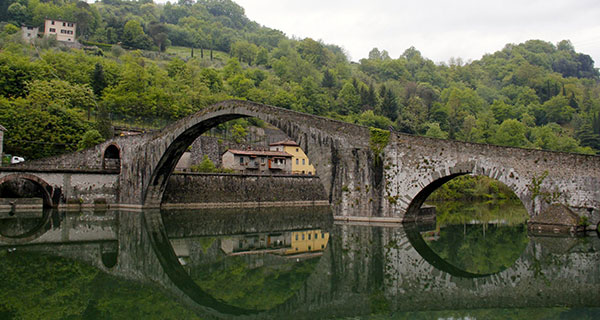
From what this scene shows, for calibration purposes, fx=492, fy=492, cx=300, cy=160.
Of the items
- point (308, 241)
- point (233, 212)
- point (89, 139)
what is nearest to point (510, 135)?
point (233, 212)

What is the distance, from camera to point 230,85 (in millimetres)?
79125

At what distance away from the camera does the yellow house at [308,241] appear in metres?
14.9

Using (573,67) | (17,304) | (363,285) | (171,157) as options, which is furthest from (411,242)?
(573,67)

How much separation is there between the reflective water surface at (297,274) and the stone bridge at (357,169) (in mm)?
1592

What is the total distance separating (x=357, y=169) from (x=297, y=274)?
10230mm

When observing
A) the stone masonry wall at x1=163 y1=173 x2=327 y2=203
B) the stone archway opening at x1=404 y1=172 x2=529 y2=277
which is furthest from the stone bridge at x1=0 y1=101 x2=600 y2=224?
the stone masonry wall at x1=163 y1=173 x2=327 y2=203

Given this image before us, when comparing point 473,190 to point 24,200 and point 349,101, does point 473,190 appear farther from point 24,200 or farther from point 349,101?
point 349,101

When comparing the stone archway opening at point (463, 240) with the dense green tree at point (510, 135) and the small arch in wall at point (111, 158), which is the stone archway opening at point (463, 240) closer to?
the small arch in wall at point (111, 158)

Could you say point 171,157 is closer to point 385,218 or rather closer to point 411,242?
point 385,218

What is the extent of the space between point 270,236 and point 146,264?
21.3 ft

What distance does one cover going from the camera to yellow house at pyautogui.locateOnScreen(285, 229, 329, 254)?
14919 mm

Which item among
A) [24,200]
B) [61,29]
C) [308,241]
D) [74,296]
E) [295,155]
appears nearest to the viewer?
[74,296]

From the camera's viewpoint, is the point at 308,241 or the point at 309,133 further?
the point at 309,133

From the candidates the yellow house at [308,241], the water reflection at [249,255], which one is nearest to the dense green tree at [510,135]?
the water reflection at [249,255]
